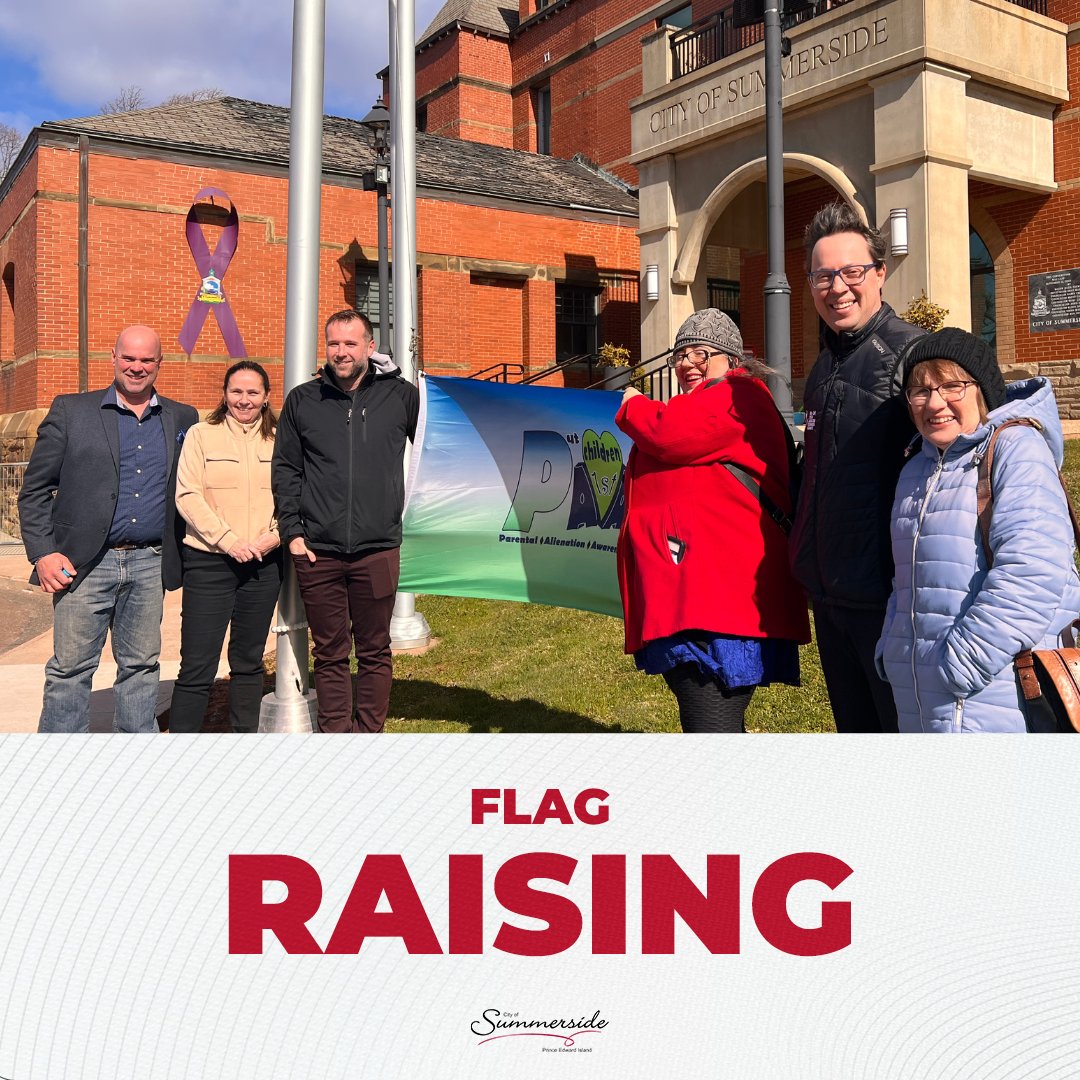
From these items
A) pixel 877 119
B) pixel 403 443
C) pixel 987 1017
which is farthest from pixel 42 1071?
pixel 877 119

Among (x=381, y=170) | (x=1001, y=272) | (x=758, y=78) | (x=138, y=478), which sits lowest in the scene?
(x=138, y=478)

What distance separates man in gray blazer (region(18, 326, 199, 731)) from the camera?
14.6 feet

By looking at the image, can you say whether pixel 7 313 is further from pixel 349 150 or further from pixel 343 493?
pixel 343 493

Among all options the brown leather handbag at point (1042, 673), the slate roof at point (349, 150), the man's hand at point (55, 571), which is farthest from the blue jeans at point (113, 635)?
the slate roof at point (349, 150)

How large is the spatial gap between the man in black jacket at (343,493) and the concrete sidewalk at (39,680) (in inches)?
73.1

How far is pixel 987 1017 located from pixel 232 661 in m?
4.00

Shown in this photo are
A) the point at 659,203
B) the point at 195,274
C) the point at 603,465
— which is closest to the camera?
the point at 603,465

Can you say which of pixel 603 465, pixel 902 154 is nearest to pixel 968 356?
pixel 603 465

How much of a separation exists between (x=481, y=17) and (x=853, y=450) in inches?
1273

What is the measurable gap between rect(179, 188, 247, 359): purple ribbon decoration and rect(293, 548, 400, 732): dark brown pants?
14966 mm

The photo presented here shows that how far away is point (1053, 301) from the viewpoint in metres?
15.8

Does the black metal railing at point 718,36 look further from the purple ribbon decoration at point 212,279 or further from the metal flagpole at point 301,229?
the metal flagpole at point 301,229

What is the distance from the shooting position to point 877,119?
1378 centimetres

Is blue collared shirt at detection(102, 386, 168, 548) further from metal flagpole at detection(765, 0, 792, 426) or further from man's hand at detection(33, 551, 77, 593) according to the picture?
metal flagpole at detection(765, 0, 792, 426)
